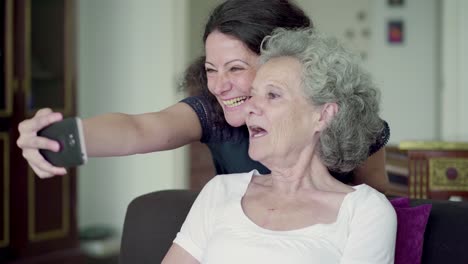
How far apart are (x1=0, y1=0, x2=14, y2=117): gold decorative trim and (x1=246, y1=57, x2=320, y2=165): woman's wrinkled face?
95.7 inches

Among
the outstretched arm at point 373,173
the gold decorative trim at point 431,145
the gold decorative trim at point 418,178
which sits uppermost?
the outstretched arm at point 373,173

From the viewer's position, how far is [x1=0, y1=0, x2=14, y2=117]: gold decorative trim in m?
A: 3.63

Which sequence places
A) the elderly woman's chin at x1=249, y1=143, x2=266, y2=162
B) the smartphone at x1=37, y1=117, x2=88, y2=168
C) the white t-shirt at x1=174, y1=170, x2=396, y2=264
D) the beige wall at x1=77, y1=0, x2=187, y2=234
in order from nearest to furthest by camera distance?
the smartphone at x1=37, y1=117, x2=88, y2=168, the white t-shirt at x1=174, y1=170, x2=396, y2=264, the elderly woman's chin at x1=249, y1=143, x2=266, y2=162, the beige wall at x1=77, y1=0, x2=187, y2=234

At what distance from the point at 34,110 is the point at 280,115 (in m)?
2.63

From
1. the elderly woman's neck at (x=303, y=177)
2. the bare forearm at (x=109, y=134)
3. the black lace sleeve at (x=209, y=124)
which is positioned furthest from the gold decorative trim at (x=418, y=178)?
the bare forearm at (x=109, y=134)

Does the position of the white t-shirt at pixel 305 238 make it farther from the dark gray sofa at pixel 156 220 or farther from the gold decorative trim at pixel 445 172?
the gold decorative trim at pixel 445 172

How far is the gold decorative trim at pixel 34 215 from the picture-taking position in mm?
3832

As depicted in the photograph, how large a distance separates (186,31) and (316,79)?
10.0 feet

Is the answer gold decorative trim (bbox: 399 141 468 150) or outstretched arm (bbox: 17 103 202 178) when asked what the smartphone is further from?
gold decorative trim (bbox: 399 141 468 150)

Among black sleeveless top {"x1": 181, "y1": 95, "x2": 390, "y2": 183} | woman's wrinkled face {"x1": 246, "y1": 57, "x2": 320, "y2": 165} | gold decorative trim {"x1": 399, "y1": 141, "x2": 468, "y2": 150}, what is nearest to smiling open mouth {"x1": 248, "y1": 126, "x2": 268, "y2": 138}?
woman's wrinkled face {"x1": 246, "y1": 57, "x2": 320, "y2": 165}

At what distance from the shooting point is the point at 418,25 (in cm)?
642

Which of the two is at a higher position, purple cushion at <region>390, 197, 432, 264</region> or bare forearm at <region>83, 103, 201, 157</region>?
bare forearm at <region>83, 103, 201, 157</region>

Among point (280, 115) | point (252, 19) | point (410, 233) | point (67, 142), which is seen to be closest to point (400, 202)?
point (410, 233)

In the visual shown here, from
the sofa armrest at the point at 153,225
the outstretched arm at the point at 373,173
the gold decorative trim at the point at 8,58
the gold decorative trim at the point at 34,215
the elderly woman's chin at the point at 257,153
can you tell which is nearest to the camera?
the elderly woman's chin at the point at 257,153
